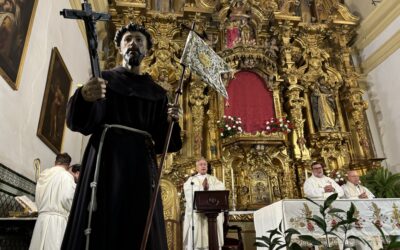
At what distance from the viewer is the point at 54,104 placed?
21.7ft

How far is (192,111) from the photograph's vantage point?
9.91 meters

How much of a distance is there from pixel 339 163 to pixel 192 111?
15.0ft

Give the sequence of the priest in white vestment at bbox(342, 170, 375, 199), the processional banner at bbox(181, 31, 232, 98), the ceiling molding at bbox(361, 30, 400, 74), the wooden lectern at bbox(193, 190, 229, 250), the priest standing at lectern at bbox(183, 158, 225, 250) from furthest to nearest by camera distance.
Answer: the ceiling molding at bbox(361, 30, 400, 74) < the priest in white vestment at bbox(342, 170, 375, 199) < the priest standing at lectern at bbox(183, 158, 225, 250) < the wooden lectern at bbox(193, 190, 229, 250) < the processional banner at bbox(181, 31, 232, 98)

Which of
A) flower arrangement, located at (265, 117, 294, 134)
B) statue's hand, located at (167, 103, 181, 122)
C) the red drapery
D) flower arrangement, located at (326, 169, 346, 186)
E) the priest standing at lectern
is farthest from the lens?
the red drapery

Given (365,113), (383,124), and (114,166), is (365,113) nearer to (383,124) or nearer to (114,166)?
(383,124)

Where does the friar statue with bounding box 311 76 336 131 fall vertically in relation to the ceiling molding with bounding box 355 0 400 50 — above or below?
below

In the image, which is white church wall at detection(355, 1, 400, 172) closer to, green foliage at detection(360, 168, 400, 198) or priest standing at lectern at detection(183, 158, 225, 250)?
green foliage at detection(360, 168, 400, 198)

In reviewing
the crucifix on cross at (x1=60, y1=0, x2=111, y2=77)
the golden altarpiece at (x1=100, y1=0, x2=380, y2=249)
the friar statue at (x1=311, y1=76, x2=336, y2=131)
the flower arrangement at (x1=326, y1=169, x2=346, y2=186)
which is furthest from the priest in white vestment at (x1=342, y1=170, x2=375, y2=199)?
the crucifix on cross at (x1=60, y1=0, x2=111, y2=77)

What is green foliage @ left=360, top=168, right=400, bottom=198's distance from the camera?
842 cm

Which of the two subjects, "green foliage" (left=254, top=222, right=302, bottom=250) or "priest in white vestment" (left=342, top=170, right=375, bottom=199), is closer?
"green foliage" (left=254, top=222, right=302, bottom=250)

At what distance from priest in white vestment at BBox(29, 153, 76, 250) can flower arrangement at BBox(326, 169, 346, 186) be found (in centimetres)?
688

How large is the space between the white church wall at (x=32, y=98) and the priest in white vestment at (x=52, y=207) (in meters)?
0.56

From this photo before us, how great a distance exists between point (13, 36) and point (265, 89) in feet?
24.2

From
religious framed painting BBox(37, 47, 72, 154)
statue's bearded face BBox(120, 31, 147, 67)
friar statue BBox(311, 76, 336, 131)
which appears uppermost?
friar statue BBox(311, 76, 336, 131)
